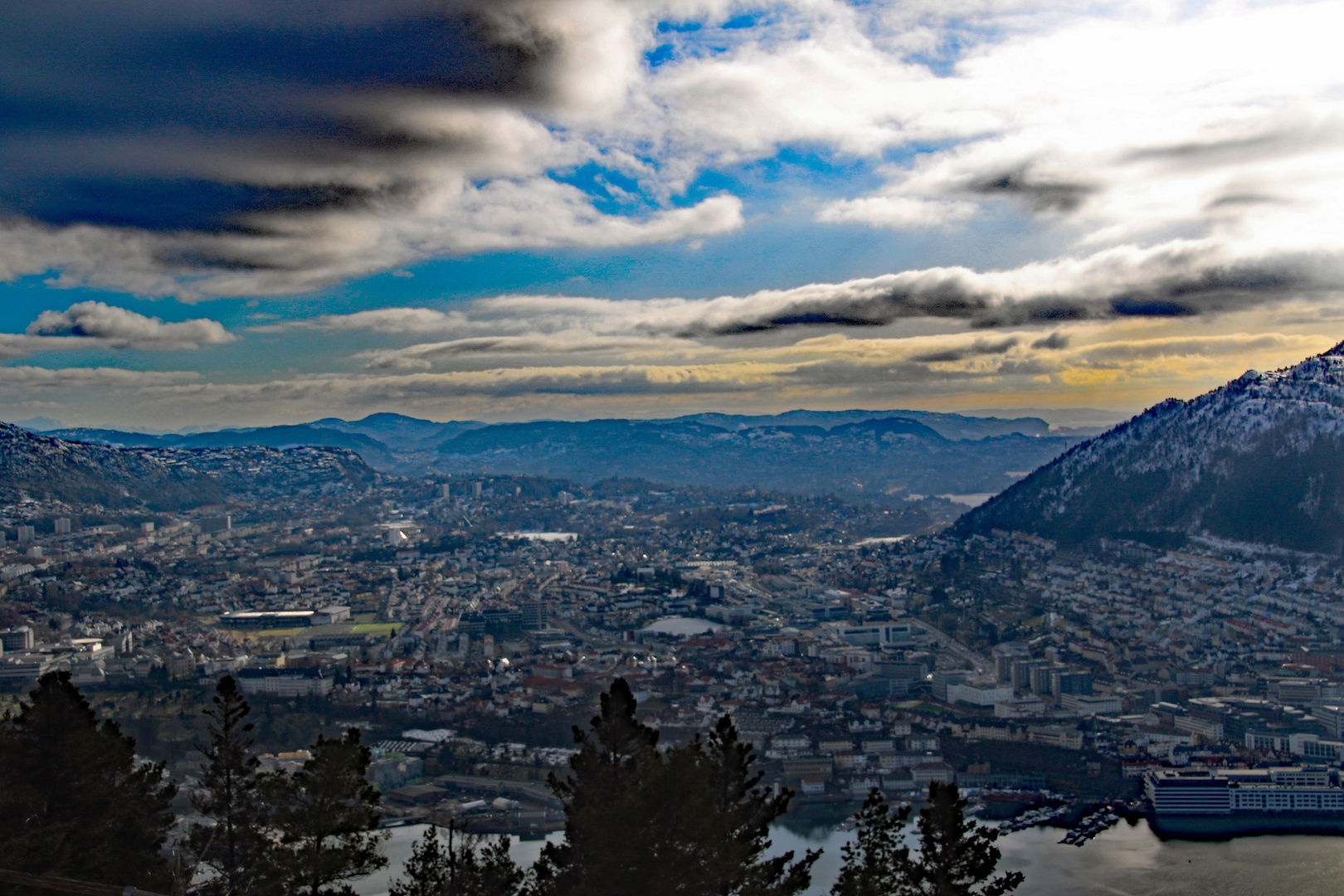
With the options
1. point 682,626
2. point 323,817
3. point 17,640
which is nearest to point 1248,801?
point 323,817

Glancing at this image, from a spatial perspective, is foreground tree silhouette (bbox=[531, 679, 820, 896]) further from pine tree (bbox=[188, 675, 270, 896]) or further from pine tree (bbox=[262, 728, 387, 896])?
pine tree (bbox=[188, 675, 270, 896])

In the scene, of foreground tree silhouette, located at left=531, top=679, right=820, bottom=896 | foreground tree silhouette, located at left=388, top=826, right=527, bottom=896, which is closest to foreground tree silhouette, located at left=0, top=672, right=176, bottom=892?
foreground tree silhouette, located at left=388, top=826, right=527, bottom=896

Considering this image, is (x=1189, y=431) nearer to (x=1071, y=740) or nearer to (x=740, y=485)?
(x=1071, y=740)

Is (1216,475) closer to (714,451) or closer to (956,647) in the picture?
(956,647)

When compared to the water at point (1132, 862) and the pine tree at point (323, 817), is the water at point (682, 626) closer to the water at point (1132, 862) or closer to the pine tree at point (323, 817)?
the water at point (1132, 862)

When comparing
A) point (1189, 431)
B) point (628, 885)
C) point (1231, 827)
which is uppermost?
point (1189, 431)

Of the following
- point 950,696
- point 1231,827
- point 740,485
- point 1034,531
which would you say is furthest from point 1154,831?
point 740,485
